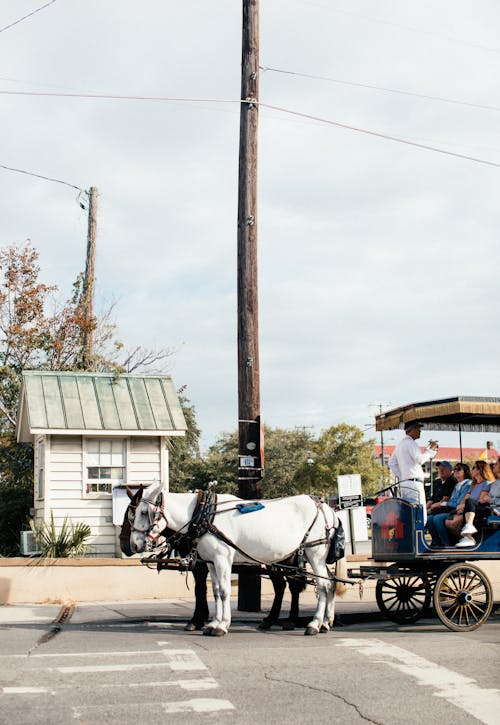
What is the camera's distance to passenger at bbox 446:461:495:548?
39.9 feet

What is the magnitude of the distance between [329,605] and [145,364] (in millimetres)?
21844

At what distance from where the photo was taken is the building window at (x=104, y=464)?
20594 mm

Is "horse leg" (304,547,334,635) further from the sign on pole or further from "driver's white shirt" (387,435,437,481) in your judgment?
the sign on pole

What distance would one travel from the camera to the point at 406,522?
40.1 feet

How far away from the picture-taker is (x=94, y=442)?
20.8 meters

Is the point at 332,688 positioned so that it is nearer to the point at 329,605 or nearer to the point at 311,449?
the point at 329,605

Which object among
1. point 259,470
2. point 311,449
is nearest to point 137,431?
point 259,470

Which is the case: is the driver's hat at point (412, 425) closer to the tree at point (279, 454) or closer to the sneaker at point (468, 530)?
the sneaker at point (468, 530)

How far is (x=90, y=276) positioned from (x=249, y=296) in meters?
15.1

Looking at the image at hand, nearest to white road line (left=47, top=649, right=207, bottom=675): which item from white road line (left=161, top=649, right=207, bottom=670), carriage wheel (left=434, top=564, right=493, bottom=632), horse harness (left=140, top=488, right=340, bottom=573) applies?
white road line (left=161, top=649, right=207, bottom=670)

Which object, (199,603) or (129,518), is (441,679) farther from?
(129,518)

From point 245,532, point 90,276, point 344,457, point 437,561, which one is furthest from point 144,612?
point 344,457

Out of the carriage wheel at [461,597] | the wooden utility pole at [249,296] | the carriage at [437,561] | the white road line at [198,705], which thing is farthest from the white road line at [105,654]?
the wooden utility pole at [249,296]

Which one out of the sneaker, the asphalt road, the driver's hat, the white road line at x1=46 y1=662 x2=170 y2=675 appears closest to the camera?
the asphalt road
